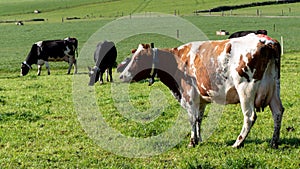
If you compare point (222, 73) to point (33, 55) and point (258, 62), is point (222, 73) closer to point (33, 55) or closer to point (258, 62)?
point (258, 62)

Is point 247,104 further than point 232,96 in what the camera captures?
No

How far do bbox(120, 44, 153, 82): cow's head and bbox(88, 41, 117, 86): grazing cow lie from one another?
10.1 m

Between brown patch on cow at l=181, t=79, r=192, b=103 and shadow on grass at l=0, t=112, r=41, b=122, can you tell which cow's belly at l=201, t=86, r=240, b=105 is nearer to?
brown patch on cow at l=181, t=79, r=192, b=103

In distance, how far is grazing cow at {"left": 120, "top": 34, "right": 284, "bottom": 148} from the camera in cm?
881

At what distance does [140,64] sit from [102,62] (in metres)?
11.4

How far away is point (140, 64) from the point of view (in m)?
10.6

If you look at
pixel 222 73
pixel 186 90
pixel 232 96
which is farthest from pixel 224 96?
pixel 186 90

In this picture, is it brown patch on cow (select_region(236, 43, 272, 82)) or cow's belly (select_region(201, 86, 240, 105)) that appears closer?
brown patch on cow (select_region(236, 43, 272, 82))

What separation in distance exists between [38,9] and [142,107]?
115 m

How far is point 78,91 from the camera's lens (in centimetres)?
1872

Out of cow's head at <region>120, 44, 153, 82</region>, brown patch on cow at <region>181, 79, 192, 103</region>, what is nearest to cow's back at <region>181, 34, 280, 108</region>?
brown patch on cow at <region>181, 79, 192, 103</region>

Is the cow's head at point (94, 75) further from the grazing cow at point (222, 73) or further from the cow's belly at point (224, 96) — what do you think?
the cow's belly at point (224, 96)

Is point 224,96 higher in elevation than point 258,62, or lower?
lower

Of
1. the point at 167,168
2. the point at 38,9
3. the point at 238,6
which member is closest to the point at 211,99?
the point at 167,168
